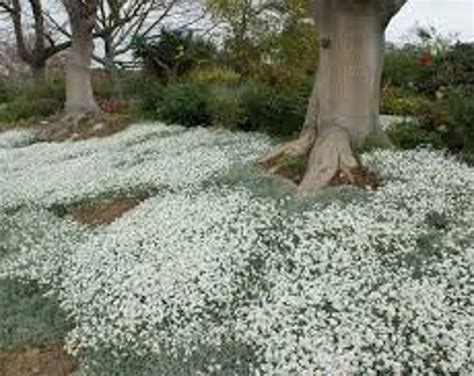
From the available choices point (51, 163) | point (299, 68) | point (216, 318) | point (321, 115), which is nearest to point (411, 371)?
point (216, 318)

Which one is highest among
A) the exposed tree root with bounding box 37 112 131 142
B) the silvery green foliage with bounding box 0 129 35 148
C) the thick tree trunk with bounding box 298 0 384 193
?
the thick tree trunk with bounding box 298 0 384 193

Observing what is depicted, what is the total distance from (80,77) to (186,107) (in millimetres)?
6222

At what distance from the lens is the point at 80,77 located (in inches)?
949

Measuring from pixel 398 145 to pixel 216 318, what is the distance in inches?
271

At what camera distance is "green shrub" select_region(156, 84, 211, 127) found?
18.8 m

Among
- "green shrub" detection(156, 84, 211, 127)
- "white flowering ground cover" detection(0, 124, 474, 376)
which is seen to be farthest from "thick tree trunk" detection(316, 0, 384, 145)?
"green shrub" detection(156, 84, 211, 127)

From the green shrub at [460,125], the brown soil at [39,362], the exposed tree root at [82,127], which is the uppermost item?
the green shrub at [460,125]

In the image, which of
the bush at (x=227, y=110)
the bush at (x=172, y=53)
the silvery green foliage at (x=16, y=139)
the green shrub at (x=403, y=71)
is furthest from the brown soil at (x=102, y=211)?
the bush at (x=172, y=53)

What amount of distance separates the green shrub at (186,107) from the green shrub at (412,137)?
208 inches

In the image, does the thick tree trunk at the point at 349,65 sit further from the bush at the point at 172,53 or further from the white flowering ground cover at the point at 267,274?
the bush at the point at 172,53

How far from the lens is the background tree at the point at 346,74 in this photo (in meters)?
12.3

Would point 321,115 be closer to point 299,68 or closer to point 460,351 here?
point 460,351

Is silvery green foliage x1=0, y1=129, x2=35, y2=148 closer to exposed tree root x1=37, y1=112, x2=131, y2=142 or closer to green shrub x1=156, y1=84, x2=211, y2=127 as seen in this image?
exposed tree root x1=37, y1=112, x2=131, y2=142

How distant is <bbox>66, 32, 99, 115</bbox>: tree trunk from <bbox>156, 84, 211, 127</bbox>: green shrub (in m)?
4.26
